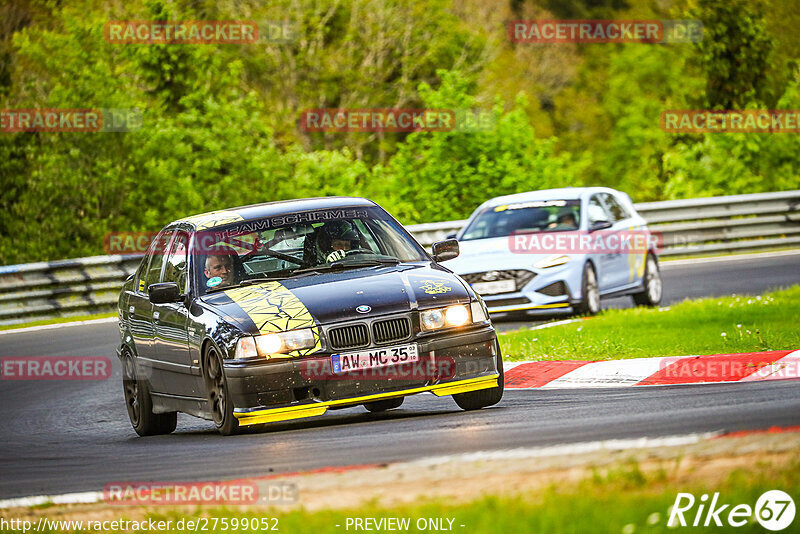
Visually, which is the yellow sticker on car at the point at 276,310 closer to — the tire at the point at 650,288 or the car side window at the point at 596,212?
the car side window at the point at 596,212

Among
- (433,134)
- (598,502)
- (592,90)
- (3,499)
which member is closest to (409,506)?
(598,502)

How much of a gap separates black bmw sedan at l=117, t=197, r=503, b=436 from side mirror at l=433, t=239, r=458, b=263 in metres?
0.01

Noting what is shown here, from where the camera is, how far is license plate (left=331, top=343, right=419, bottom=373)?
8.59m

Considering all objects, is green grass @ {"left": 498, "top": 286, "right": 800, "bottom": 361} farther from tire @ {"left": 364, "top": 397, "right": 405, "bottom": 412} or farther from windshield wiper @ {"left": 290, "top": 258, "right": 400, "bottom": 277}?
windshield wiper @ {"left": 290, "top": 258, "right": 400, "bottom": 277}

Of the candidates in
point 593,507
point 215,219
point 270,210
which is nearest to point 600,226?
point 270,210

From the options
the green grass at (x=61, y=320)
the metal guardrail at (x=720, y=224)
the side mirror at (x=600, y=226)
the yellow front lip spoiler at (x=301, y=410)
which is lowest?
the green grass at (x=61, y=320)

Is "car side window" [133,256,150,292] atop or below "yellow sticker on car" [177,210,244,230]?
below

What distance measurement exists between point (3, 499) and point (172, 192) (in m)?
24.0

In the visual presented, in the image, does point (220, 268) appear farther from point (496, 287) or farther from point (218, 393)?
point (496, 287)

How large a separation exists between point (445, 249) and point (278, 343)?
201cm

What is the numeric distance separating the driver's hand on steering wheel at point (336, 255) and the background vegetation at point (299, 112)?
1984cm

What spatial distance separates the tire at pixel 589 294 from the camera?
16.3 m

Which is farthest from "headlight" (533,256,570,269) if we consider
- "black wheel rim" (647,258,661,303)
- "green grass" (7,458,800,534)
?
"green grass" (7,458,800,534)

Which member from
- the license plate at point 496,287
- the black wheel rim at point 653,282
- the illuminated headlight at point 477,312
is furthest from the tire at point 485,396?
the black wheel rim at point 653,282
